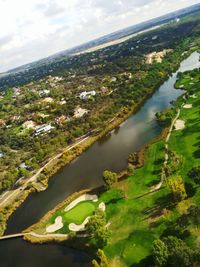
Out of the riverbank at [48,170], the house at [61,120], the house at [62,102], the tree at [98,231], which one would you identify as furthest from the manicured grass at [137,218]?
the house at [62,102]

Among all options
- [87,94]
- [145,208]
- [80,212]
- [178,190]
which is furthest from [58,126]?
[178,190]

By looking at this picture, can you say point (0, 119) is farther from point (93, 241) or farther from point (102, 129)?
point (93, 241)

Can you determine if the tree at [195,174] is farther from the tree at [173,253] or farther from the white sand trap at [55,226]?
the white sand trap at [55,226]

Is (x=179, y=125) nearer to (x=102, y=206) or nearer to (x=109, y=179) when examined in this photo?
(x=109, y=179)

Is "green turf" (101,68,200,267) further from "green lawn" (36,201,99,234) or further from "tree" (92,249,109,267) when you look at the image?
"green lawn" (36,201,99,234)

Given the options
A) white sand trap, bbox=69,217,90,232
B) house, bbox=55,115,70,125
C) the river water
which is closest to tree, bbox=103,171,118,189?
the river water

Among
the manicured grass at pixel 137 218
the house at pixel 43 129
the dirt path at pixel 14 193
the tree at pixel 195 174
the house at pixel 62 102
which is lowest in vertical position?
the manicured grass at pixel 137 218

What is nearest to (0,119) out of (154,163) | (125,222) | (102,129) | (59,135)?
(59,135)
